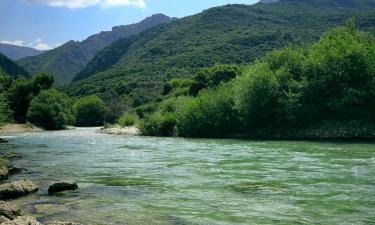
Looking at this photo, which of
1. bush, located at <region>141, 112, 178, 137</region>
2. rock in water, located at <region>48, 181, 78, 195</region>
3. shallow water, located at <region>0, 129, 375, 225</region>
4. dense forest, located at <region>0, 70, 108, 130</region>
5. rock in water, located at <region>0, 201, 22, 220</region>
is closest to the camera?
rock in water, located at <region>0, 201, 22, 220</region>

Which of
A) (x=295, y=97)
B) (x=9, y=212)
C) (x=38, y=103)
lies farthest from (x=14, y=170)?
(x=38, y=103)

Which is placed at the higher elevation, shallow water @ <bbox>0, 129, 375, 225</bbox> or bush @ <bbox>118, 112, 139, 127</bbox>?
bush @ <bbox>118, 112, 139, 127</bbox>

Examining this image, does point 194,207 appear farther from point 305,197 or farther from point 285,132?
point 285,132

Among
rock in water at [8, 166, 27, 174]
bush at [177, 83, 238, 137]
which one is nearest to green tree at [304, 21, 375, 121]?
bush at [177, 83, 238, 137]

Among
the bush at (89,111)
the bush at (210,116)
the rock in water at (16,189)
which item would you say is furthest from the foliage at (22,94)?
the rock in water at (16,189)

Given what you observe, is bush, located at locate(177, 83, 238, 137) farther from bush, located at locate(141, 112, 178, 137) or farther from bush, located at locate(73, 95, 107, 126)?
bush, located at locate(73, 95, 107, 126)

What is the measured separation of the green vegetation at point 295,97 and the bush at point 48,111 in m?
44.3

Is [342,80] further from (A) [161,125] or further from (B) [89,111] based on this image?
(B) [89,111]

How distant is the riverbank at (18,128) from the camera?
310 ft

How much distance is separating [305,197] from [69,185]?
1115 cm

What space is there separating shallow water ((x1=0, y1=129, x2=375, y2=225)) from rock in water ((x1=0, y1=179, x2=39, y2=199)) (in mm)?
590

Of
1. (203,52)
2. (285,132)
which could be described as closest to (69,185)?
(285,132)

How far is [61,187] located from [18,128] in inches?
3222

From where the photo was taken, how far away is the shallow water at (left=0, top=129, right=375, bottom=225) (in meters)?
16.5
